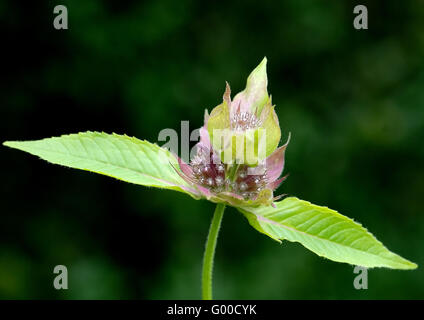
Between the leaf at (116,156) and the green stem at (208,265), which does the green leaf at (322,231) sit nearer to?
the green stem at (208,265)

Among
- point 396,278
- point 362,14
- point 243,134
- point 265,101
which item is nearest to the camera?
point 243,134

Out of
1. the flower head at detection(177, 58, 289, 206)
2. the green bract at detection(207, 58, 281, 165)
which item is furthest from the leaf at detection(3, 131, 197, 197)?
the green bract at detection(207, 58, 281, 165)

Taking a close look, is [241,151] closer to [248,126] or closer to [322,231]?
[248,126]

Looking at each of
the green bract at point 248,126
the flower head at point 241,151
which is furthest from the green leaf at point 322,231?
the green bract at point 248,126

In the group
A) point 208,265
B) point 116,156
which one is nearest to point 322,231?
point 208,265

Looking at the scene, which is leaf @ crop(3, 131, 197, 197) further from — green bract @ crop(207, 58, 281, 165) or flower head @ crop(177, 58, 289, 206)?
green bract @ crop(207, 58, 281, 165)

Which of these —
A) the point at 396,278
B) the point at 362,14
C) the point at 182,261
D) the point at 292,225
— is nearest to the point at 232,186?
the point at 292,225

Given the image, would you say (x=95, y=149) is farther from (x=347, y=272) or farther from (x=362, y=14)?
(x=362, y=14)
